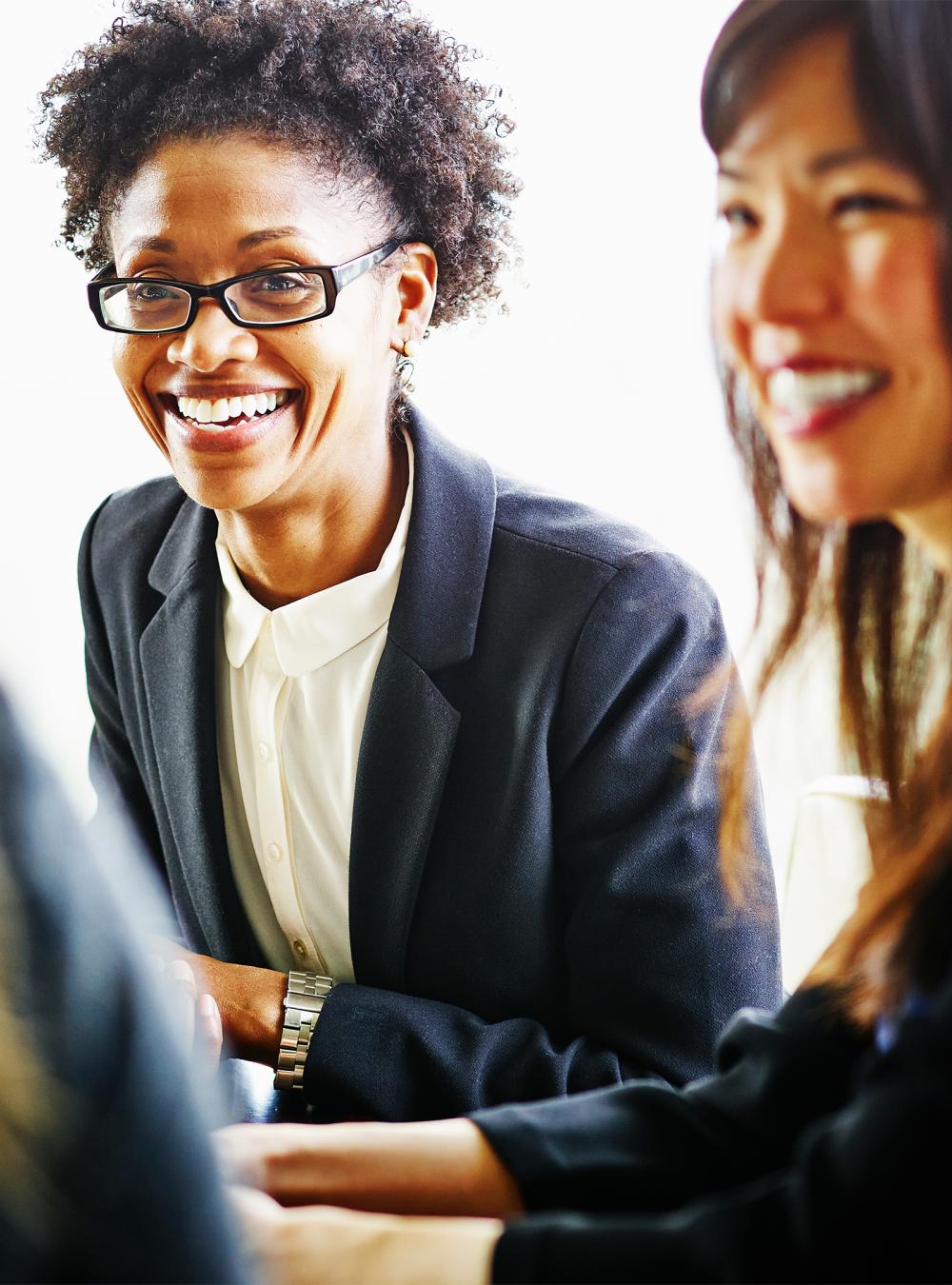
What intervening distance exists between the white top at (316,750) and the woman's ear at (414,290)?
7.3 inches

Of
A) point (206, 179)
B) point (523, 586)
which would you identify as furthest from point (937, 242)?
point (206, 179)

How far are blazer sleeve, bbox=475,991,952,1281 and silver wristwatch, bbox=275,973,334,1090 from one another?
396mm

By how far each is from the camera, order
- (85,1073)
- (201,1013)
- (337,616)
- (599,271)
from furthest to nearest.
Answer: (599,271) < (337,616) < (201,1013) < (85,1073)

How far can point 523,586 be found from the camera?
141cm

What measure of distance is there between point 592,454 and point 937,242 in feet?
4.33

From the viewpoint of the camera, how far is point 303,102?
1426 mm

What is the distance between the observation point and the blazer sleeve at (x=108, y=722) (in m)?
1.74

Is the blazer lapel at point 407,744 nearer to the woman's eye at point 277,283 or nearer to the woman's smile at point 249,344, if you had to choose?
the woman's smile at point 249,344

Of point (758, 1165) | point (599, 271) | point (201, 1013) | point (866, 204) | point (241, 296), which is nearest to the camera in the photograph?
point (866, 204)

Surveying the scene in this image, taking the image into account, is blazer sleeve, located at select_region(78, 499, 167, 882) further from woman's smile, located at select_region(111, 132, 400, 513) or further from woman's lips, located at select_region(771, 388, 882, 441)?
woman's lips, located at select_region(771, 388, 882, 441)

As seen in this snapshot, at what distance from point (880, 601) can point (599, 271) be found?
1074 millimetres

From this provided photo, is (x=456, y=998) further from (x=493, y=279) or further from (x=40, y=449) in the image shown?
(x=40, y=449)

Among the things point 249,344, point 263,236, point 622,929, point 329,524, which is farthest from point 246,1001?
point 263,236

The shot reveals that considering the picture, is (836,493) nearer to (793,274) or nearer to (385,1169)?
(793,274)
